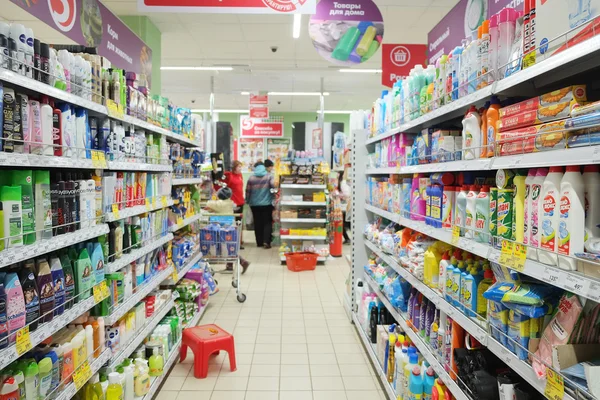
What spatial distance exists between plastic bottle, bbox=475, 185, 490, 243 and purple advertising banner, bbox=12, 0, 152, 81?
343 centimetres

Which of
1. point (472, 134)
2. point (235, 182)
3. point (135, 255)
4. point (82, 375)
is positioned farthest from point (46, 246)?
point (235, 182)

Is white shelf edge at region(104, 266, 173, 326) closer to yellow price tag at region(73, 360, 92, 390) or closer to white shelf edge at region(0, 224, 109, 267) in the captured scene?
yellow price tag at region(73, 360, 92, 390)

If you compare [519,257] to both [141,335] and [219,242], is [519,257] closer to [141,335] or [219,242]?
[141,335]

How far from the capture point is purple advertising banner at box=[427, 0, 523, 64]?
3.74 meters

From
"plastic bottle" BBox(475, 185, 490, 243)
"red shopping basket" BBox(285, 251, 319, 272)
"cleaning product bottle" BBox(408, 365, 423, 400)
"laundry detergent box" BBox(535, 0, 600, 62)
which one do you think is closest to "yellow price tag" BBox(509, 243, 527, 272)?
"plastic bottle" BBox(475, 185, 490, 243)

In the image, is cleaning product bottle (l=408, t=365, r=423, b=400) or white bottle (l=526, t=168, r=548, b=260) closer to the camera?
white bottle (l=526, t=168, r=548, b=260)

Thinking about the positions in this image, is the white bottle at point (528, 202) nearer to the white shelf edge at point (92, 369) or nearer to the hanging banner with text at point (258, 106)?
the white shelf edge at point (92, 369)

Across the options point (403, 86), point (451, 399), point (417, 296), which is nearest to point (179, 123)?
point (403, 86)

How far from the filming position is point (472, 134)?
2191mm

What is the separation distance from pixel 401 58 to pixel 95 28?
4.12m

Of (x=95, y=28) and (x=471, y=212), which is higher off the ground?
(x=95, y=28)

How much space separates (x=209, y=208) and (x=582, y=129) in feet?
22.1

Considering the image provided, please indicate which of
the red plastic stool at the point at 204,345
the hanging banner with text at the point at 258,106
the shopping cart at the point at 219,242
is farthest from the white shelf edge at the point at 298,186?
the red plastic stool at the point at 204,345

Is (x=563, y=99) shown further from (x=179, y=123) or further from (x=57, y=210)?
(x=179, y=123)
